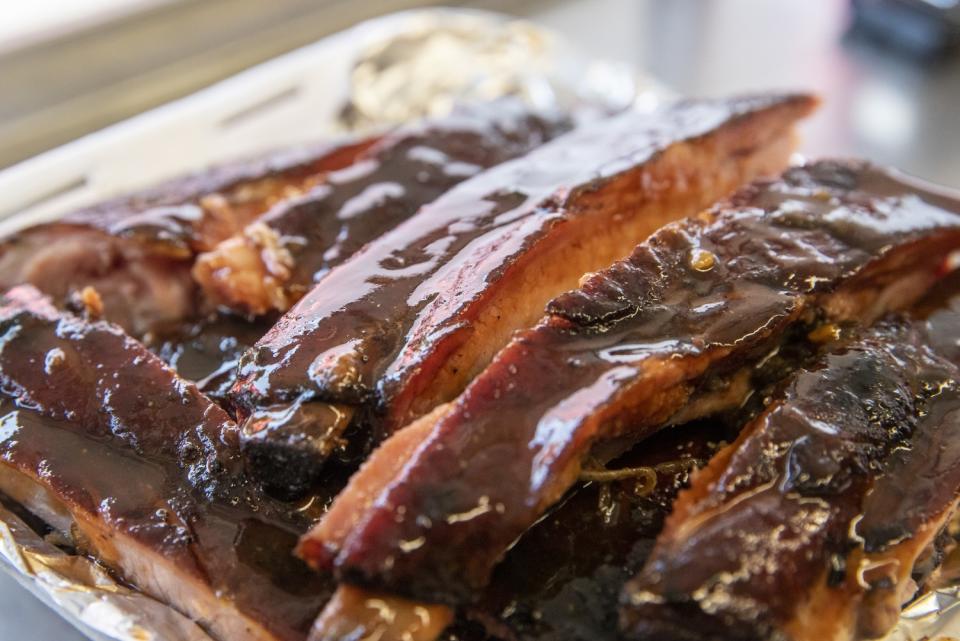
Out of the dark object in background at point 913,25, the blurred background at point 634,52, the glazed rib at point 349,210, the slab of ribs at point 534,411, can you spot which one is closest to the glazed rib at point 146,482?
the slab of ribs at point 534,411

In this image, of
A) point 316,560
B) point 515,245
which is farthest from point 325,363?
point 515,245

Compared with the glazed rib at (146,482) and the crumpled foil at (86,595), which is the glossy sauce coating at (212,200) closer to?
the glazed rib at (146,482)

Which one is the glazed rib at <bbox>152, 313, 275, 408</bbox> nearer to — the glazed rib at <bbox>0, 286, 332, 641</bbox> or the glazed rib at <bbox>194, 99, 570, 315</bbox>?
the glazed rib at <bbox>194, 99, 570, 315</bbox>

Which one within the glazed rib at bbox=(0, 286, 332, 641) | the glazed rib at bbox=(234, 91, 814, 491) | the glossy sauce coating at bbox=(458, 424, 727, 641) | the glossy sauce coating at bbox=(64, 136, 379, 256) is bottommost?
the glossy sauce coating at bbox=(458, 424, 727, 641)

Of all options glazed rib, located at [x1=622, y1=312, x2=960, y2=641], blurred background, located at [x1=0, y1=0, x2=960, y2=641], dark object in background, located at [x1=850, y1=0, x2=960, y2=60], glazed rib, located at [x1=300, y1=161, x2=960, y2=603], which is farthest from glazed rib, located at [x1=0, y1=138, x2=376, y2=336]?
dark object in background, located at [x1=850, y1=0, x2=960, y2=60]

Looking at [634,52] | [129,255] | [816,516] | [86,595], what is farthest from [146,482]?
[634,52]
